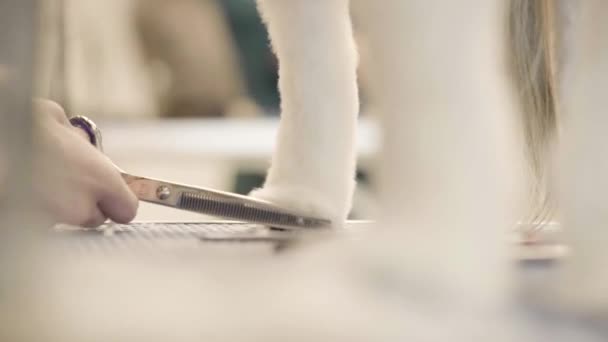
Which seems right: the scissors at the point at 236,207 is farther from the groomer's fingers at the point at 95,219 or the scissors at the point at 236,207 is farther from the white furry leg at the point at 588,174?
the white furry leg at the point at 588,174

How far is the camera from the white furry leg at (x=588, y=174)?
0.32m

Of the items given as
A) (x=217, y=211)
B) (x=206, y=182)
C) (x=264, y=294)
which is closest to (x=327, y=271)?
(x=264, y=294)

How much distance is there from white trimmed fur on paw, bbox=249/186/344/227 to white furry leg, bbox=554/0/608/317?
25 centimetres

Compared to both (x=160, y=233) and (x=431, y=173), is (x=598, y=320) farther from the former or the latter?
(x=160, y=233)

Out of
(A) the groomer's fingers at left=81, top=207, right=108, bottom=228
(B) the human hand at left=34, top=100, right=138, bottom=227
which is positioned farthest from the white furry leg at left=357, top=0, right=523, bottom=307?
(A) the groomer's fingers at left=81, top=207, right=108, bottom=228

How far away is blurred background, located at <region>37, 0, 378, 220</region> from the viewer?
1771mm

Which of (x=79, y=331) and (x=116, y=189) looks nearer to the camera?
(x=79, y=331)

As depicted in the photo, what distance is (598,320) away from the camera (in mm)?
309

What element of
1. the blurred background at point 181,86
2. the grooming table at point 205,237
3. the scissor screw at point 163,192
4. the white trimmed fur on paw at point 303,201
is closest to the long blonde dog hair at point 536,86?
the grooming table at point 205,237

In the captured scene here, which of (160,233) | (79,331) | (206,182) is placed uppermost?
(206,182)

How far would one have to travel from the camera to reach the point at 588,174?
0.34 m

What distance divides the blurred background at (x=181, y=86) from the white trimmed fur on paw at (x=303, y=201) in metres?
1.11

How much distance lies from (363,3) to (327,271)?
0.12m

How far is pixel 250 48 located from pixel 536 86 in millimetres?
1295
